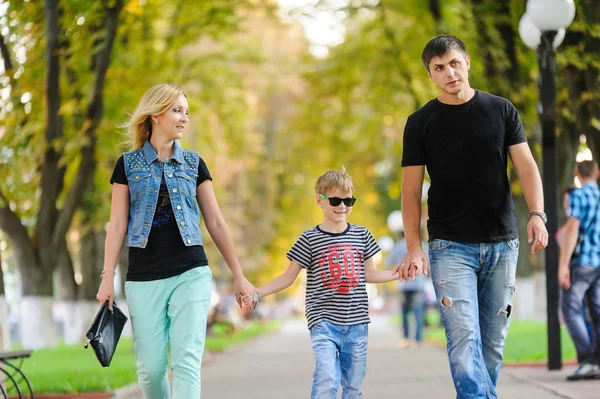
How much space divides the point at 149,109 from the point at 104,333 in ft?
4.05

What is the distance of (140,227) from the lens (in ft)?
20.3

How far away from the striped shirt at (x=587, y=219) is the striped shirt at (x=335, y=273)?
446 centimetres

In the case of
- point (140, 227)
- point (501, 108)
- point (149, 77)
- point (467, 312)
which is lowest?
point (467, 312)

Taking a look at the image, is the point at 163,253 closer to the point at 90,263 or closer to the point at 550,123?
the point at 550,123

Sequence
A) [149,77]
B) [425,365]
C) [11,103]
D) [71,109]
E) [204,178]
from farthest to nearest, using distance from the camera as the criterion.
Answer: [149,77]
[11,103]
[71,109]
[425,365]
[204,178]

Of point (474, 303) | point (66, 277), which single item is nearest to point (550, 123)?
point (474, 303)

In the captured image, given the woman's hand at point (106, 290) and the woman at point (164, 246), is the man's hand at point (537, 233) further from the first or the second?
the woman's hand at point (106, 290)

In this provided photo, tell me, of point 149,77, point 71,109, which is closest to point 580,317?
point 71,109

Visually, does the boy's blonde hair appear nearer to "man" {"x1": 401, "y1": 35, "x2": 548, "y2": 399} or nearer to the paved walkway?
"man" {"x1": 401, "y1": 35, "x2": 548, "y2": 399}

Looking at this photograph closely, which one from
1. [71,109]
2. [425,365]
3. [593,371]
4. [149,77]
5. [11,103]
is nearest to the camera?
[593,371]

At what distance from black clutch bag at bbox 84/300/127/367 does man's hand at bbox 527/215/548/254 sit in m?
2.26

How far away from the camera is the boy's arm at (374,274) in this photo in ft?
22.5

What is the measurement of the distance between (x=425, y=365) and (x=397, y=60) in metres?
15.2

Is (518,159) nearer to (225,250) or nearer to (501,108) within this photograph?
(501,108)
